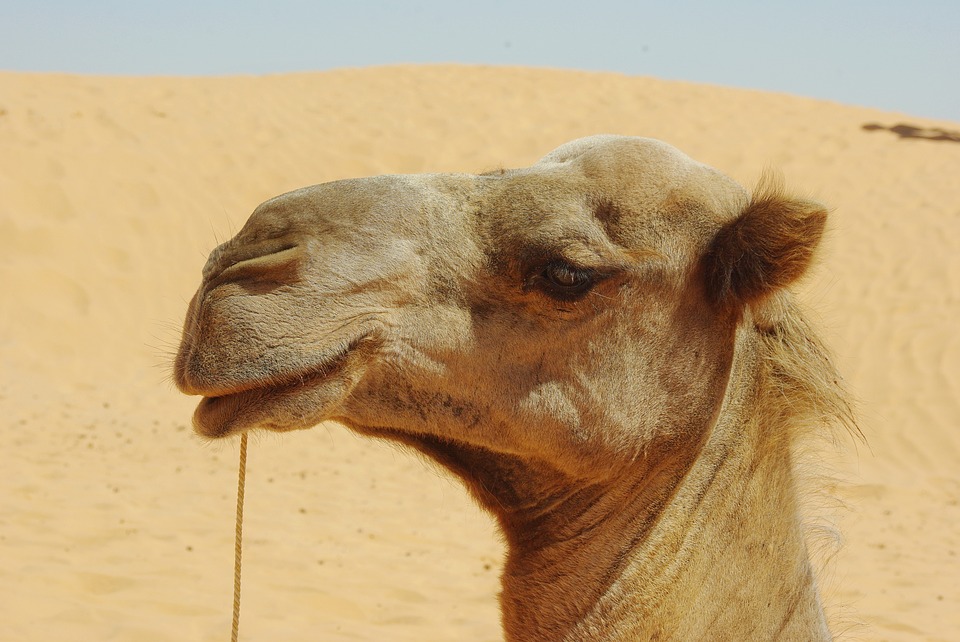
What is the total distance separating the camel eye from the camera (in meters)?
1.91

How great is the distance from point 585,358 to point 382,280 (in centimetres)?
45

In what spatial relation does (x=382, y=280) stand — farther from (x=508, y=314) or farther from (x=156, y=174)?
(x=156, y=174)

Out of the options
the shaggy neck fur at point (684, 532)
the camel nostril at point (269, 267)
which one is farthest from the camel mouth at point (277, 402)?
the shaggy neck fur at point (684, 532)

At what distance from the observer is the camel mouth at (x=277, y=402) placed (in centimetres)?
174

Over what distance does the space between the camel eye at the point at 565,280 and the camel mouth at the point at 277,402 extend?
0.42 m

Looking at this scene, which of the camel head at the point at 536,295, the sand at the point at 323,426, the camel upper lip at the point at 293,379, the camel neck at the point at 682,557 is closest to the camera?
the camel upper lip at the point at 293,379

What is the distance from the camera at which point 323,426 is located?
9086mm

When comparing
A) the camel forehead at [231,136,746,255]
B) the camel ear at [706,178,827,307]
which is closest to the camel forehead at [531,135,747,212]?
the camel forehead at [231,136,746,255]

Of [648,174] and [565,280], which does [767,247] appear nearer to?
[648,174]

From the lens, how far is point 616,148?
2059mm

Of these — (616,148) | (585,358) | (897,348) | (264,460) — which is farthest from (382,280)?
(897,348)

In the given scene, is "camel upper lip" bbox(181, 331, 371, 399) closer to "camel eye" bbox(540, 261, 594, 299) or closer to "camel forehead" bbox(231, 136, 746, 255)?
"camel forehead" bbox(231, 136, 746, 255)

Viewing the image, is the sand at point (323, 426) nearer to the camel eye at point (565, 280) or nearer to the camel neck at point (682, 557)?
the camel neck at point (682, 557)

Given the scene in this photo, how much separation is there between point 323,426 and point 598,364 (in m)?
7.38
